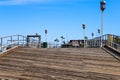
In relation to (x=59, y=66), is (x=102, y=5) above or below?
above

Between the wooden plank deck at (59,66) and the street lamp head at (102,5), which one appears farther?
the street lamp head at (102,5)

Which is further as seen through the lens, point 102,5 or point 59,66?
point 102,5

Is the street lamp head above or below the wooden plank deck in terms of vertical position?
above

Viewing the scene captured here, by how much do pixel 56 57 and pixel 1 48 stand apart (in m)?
7.55

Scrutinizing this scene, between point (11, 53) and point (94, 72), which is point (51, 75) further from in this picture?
point (11, 53)

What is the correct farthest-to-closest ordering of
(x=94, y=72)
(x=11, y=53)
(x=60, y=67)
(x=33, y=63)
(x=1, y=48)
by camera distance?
(x=1, y=48), (x=11, y=53), (x=33, y=63), (x=60, y=67), (x=94, y=72)

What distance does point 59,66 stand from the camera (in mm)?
19469

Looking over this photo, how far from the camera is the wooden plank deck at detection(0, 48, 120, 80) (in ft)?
55.3

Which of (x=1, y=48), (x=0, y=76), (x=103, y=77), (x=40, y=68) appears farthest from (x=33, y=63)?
(x=1, y=48)

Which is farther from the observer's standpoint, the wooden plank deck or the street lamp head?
the street lamp head

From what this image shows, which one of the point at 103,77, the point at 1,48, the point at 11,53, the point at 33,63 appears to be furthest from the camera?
the point at 1,48

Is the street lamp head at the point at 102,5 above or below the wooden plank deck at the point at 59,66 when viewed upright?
above

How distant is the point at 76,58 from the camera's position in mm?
21953

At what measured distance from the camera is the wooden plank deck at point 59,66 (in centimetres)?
1686
